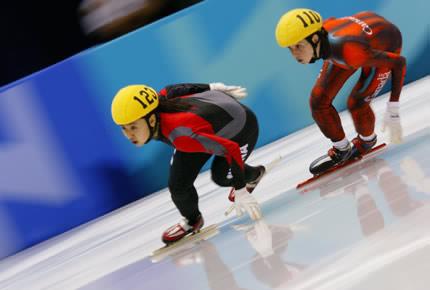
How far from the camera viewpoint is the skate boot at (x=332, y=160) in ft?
13.4

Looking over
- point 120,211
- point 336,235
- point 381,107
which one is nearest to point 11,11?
point 120,211

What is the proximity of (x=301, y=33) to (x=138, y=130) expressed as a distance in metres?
1.03

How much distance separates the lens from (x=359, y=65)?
3738 millimetres

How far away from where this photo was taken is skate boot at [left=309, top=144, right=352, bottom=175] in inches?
161

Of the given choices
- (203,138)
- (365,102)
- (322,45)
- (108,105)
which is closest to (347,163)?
(365,102)

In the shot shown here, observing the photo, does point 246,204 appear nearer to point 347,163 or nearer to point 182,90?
point 182,90

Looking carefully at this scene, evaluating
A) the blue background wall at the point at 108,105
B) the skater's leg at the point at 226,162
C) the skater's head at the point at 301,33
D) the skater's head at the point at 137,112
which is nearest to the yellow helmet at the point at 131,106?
the skater's head at the point at 137,112

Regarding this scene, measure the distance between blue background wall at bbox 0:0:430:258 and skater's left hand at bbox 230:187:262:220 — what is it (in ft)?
7.05

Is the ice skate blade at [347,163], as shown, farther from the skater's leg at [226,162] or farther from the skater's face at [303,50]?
the skater's face at [303,50]

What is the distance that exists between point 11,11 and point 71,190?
2567 millimetres

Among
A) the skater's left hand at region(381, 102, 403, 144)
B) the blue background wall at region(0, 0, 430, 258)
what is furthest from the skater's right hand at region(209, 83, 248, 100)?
the blue background wall at region(0, 0, 430, 258)

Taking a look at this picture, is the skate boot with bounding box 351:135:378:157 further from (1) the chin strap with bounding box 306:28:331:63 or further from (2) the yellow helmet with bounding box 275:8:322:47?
(2) the yellow helmet with bounding box 275:8:322:47

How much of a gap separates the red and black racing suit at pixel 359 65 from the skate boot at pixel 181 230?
100 cm

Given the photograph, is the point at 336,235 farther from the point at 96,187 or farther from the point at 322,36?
the point at 96,187
